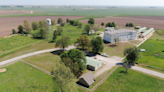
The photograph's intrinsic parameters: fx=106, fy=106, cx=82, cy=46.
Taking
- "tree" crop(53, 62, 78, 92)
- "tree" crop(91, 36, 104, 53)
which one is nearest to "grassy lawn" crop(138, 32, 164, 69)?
"tree" crop(91, 36, 104, 53)

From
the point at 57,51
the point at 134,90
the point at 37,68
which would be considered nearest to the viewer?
the point at 134,90

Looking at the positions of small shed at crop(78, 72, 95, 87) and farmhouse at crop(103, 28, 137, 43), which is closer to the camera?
small shed at crop(78, 72, 95, 87)

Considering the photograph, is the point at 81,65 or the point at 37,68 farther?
the point at 37,68

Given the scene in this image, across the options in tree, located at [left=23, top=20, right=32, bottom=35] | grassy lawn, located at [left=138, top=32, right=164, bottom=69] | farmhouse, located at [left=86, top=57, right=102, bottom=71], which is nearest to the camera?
farmhouse, located at [left=86, top=57, right=102, bottom=71]

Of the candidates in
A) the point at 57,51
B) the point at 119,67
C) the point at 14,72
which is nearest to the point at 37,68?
the point at 14,72

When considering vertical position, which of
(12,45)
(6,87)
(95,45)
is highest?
(95,45)

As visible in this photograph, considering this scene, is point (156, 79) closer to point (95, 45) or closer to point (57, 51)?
point (95, 45)

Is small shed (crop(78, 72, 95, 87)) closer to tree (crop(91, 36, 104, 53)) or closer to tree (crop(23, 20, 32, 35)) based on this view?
Result: tree (crop(91, 36, 104, 53))

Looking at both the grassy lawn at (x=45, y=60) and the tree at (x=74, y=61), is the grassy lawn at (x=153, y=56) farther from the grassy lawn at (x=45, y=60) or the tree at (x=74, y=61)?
the grassy lawn at (x=45, y=60)
